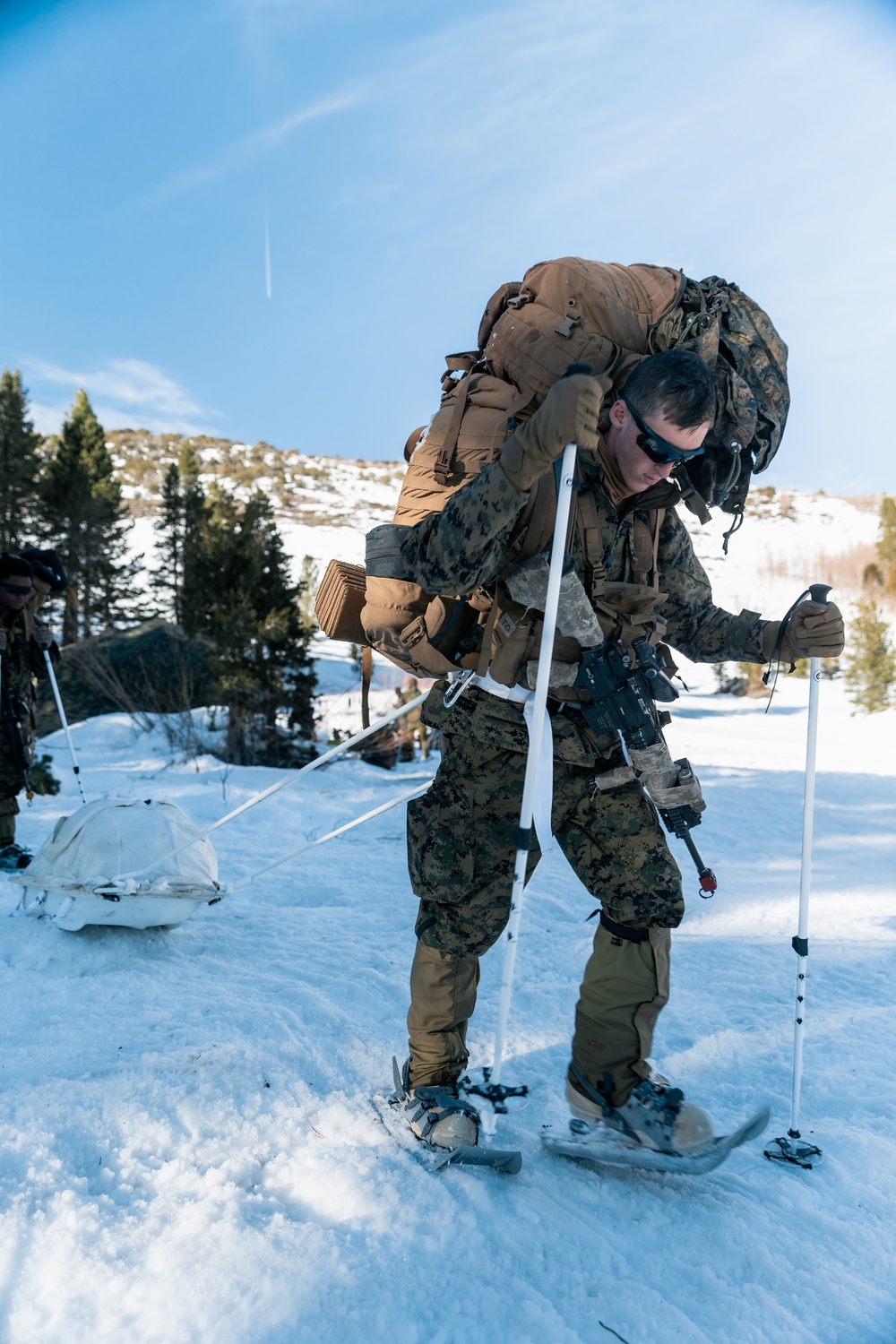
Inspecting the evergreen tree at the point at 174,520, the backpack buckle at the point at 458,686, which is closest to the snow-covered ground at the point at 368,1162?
the backpack buckle at the point at 458,686

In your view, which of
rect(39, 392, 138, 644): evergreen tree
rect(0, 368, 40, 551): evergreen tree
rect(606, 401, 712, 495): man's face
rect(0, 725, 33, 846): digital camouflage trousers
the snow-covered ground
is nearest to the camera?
the snow-covered ground

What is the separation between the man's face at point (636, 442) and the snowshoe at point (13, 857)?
4.30 m

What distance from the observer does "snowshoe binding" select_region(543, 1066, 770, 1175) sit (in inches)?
84.4

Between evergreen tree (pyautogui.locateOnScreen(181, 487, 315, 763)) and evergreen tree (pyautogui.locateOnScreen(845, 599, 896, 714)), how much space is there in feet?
44.6

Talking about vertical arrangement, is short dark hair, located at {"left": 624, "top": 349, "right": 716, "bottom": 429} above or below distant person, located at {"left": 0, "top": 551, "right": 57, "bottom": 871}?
above

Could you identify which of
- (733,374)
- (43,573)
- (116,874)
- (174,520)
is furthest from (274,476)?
(733,374)

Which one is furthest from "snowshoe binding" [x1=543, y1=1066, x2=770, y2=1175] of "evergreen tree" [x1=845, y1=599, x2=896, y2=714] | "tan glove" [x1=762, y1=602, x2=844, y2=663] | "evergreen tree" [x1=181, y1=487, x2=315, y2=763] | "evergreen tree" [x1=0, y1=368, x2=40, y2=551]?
"evergreen tree" [x1=0, y1=368, x2=40, y2=551]

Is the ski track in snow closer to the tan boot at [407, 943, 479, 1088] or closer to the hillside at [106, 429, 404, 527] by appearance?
the tan boot at [407, 943, 479, 1088]

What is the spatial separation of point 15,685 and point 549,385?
4593mm

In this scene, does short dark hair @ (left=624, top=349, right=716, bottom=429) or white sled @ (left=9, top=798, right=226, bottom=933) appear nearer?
short dark hair @ (left=624, top=349, right=716, bottom=429)

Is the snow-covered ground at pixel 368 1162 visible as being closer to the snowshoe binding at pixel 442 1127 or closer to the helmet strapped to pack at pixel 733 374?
the snowshoe binding at pixel 442 1127

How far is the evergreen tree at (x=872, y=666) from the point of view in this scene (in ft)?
63.0

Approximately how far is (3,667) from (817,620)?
4971 mm

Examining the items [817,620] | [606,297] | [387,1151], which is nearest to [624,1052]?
[387,1151]
